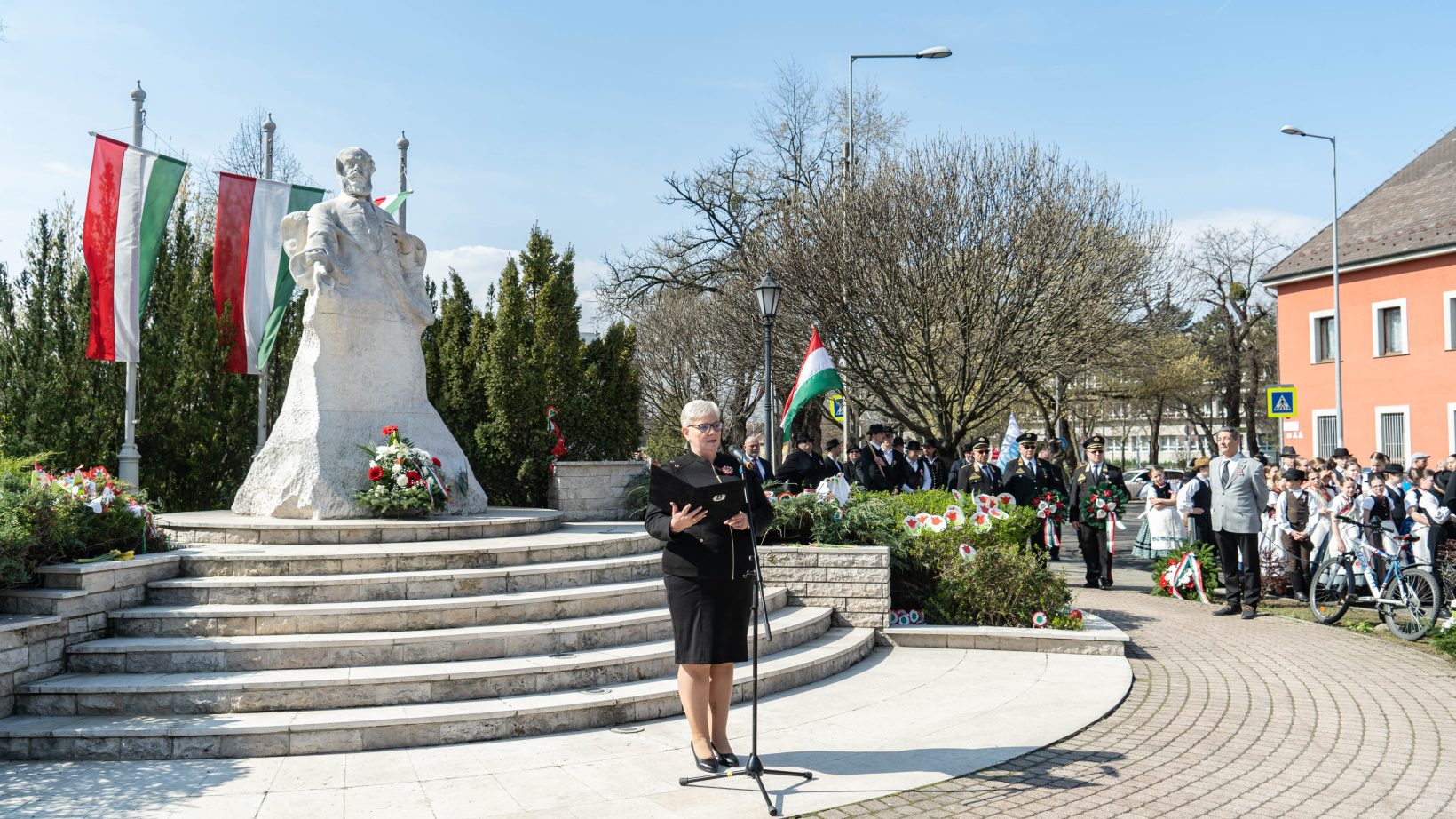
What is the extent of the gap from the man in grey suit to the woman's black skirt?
7541mm

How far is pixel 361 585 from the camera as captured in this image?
7.40 metres

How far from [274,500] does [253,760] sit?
175 inches

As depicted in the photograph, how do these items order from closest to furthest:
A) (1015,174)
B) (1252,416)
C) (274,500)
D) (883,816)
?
(883,816) < (274,500) < (1015,174) < (1252,416)

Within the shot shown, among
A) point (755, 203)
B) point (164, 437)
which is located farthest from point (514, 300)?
point (755, 203)

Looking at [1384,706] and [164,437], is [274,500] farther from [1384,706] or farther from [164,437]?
[1384,706]

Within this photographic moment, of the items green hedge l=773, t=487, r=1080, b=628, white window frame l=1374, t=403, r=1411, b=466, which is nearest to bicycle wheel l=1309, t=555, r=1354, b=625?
green hedge l=773, t=487, r=1080, b=628

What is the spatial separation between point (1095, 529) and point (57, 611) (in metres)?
11.6

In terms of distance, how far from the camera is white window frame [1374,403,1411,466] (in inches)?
1125

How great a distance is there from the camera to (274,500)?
31.4 ft

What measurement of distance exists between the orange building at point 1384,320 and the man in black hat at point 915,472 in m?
13.9

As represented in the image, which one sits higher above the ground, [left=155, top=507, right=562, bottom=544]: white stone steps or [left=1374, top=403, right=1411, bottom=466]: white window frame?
[left=1374, top=403, right=1411, bottom=466]: white window frame

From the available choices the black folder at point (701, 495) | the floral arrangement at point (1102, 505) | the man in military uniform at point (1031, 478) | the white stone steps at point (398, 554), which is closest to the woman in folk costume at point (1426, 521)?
the floral arrangement at point (1102, 505)

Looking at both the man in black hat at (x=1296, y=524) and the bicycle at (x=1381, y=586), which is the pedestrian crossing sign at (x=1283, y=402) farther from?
the bicycle at (x=1381, y=586)

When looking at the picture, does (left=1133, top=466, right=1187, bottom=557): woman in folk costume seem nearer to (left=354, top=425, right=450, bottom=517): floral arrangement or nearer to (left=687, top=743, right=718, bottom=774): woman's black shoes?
(left=354, top=425, right=450, bottom=517): floral arrangement
